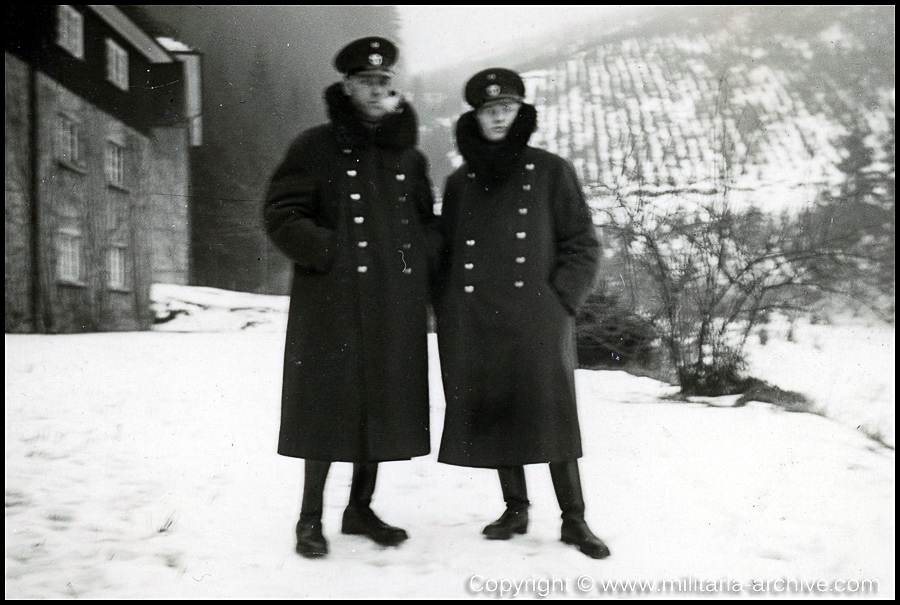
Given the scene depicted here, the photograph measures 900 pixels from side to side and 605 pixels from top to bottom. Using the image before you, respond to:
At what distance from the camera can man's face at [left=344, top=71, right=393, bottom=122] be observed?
295cm

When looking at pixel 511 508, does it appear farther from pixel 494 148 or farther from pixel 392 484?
pixel 494 148

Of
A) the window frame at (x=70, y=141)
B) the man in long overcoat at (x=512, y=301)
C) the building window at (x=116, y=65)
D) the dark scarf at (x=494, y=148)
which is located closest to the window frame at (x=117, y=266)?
the window frame at (x=70, y=141)

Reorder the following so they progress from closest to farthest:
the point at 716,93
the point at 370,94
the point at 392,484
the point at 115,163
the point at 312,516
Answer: the point at 312,516
the point at 370,94
the point at 392,484
the point at 115,163
the point at 716,93

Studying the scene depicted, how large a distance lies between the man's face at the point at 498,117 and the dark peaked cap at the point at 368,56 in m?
0.42

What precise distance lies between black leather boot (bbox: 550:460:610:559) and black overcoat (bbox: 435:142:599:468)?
0.26 ft

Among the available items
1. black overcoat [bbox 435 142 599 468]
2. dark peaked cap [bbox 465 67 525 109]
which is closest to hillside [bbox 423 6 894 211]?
dark peaked cap [bbox 465 67 525 109]

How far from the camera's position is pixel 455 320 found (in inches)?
116

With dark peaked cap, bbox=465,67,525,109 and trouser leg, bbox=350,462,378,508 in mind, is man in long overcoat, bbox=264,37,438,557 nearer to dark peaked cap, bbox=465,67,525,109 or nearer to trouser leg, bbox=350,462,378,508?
trouser leg, bbox=350,462,378,508

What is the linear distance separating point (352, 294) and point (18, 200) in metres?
1.72

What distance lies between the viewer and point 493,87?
2.92 m

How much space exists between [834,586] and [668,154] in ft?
6.39

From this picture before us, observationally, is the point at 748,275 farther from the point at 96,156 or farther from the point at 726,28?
the point at 96,156

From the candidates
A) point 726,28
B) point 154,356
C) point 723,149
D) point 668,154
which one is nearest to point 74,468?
point 154,356
